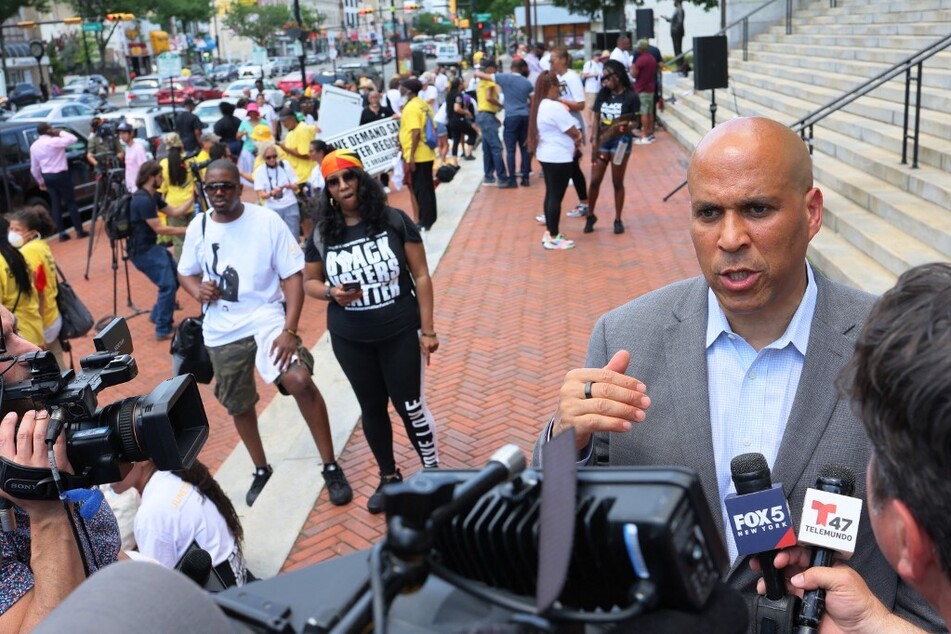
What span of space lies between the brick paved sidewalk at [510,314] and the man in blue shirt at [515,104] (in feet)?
3.00

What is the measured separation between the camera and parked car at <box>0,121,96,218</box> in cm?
1603

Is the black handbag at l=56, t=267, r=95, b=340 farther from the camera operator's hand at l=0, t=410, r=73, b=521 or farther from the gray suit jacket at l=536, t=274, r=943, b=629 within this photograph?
the gray suit jacket at l=536, t=274, r=943, b=629

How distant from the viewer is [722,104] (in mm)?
19500

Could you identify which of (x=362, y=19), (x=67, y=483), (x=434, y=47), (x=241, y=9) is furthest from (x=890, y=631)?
(x=362, y=19)

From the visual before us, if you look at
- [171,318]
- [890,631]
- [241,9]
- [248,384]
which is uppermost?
[241,9]

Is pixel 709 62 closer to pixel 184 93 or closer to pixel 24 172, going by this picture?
pixel 24 172

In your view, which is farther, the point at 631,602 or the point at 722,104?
the point at 722,104

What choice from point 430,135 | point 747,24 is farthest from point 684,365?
point 747,24

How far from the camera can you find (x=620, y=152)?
11031 millimetres

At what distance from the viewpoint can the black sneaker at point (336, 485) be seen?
561cm

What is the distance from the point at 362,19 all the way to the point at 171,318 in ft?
416

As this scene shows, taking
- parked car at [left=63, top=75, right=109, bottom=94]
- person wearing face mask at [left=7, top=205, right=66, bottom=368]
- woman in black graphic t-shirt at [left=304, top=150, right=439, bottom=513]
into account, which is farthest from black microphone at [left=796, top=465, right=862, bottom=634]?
parked car at [left=63, top=75, right=109, bottom=94]

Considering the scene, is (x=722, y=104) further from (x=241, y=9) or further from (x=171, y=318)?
(x=241, y=9)

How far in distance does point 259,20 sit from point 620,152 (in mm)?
84925
